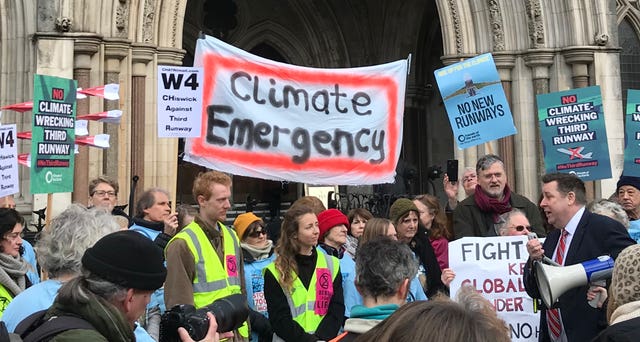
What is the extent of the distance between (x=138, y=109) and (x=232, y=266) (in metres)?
7.82

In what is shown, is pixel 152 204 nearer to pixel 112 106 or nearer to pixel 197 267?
pixel 197 267

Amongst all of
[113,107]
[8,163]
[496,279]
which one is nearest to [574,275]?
[496,279]

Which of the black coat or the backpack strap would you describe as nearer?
the backpack strap

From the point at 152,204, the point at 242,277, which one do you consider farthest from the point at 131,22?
the point at 242,277

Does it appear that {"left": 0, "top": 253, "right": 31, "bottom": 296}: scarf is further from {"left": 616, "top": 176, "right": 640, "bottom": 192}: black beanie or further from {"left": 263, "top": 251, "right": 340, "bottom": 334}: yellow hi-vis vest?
{"left": 616, "top": 176, "right": 640, "bottom": 192}: black beanie

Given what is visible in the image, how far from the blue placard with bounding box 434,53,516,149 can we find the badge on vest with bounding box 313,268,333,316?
156 inches

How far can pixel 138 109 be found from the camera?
496 inches

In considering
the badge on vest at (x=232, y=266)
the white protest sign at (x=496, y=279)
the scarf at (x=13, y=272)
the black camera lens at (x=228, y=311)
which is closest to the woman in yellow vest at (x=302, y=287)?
the badge on vest at (x=232, y=266)

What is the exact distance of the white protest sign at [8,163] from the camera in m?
7.72

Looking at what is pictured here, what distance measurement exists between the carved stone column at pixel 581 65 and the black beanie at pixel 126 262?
12.4 meters

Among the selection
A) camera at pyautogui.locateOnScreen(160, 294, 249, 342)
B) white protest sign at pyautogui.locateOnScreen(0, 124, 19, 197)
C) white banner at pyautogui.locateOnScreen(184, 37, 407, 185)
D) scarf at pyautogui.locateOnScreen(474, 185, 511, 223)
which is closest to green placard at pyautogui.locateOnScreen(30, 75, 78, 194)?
white protest sign at pyautogui.locateOnScreen(0, 124, 19, 197)

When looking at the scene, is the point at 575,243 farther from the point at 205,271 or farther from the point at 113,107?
the point at 113,107

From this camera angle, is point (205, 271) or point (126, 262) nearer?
point (126, 262)

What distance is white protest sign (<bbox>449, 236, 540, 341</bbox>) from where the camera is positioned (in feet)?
19.4
